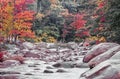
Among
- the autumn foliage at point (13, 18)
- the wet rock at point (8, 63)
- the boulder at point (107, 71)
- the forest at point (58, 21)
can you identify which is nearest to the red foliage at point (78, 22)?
the forest at point (58, 21)

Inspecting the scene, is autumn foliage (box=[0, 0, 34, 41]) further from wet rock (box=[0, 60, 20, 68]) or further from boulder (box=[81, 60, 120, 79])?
boulder (box=[81, 60, 120, 79])

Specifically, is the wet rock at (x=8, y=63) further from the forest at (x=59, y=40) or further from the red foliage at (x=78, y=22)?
the red foliage at (x=78, y=22)

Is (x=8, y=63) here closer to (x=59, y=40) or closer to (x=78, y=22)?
(x=78, y=22)

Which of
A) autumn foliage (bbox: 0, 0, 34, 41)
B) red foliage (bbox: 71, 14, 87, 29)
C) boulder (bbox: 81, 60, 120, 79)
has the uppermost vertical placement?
boulder (bbox: 81, 60, 120, 79)

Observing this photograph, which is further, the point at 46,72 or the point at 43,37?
the point at 43,37

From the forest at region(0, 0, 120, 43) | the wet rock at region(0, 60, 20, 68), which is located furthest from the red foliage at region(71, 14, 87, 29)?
the wet rock at region(0, 60, 20, 68)

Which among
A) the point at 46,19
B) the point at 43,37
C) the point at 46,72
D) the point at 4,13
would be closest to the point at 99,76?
the point at 46,72

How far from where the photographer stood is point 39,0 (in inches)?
2462

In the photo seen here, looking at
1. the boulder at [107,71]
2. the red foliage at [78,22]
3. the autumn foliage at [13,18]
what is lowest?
the red foliage at [78,22]

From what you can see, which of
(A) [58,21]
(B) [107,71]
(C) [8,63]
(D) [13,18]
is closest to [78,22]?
(A) [58,21]

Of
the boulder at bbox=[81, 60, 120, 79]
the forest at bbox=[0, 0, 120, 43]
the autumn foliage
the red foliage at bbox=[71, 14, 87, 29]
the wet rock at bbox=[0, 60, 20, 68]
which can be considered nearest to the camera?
the boulder at bbox=[81, 60, 120, 79]

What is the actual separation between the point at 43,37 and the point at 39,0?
36.2 ft

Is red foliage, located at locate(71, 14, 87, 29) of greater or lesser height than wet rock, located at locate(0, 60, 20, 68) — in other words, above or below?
below

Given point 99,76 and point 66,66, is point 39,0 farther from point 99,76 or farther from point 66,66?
point 99,76
